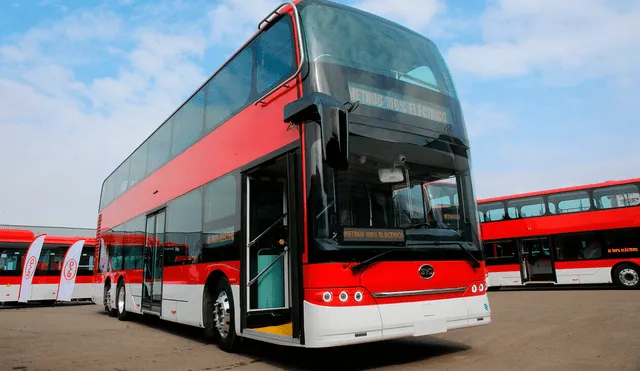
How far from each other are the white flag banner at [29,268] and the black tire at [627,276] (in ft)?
73.2

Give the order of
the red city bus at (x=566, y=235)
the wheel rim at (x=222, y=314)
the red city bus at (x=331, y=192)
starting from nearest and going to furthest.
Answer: the red city bus at (x=331, y=192) → the wheel rim at (x=222, y=314) → the red city bus at (x=566, y=235)

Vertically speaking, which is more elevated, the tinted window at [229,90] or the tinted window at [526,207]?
the tinted window at [229,90]

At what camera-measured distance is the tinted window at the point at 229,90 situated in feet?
22.8

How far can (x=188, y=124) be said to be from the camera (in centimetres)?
910

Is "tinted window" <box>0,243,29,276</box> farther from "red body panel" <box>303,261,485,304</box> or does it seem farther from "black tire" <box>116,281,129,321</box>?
"red body panel" <box>303,261,485,304</box>

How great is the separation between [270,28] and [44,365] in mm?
5381

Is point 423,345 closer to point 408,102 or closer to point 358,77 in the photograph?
point 408,102

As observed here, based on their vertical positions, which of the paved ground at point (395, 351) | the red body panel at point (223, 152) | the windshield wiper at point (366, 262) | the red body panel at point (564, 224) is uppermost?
the red body panel at point (223, 152)

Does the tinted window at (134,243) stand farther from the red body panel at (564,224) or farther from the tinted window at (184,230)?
the red body panel at (564,224)

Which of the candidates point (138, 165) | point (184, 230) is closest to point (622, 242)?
point (184, 230)

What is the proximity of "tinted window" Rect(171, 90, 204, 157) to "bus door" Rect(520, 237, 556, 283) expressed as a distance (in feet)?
48.3

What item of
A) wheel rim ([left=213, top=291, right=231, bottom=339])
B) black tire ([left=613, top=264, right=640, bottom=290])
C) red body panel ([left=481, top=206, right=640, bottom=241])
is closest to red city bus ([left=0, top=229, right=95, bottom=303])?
wheel rim ([left=213, top=291, right=231, bottom=339])

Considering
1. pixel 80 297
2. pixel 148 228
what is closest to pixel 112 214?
→ pixel 148 228

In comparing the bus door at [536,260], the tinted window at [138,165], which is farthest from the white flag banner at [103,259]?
the bus door at [536,260]
